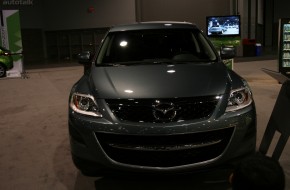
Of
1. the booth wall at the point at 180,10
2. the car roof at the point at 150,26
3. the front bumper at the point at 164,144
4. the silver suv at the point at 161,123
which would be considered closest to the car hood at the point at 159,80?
the silver suv at the point at 161,123

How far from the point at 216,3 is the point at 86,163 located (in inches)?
690

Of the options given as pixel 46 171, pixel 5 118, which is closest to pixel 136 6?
pixel 5 118

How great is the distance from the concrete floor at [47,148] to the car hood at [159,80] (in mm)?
719

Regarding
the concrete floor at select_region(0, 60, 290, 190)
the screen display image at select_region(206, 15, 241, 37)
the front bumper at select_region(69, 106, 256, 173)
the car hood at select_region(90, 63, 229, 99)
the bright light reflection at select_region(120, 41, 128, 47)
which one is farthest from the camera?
the screen display image at select_region(206, 15, 241, 37)

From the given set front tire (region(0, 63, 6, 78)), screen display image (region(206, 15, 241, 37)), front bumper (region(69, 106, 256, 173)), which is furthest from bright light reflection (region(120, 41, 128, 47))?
front tire (region(0, 63, 6, 78))

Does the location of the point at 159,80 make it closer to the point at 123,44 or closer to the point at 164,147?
the point at 164,147

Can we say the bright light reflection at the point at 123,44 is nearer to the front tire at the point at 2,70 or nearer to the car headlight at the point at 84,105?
the car headlight at the point at 84,105

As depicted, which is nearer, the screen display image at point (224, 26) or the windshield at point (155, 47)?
the windshield at point (155, 47)

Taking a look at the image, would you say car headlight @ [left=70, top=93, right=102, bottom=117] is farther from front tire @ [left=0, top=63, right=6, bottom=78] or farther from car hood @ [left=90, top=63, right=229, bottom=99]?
front tire @ [left=0, top=63, right=6, bottom=78]

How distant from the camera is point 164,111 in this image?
9.86 feet

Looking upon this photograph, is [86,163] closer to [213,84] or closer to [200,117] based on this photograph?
[200,117]

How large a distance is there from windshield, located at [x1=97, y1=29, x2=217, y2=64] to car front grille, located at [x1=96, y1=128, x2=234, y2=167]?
1302 millimetres

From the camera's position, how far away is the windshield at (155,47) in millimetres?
4258

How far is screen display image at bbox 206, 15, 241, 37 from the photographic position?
37.6 feet
